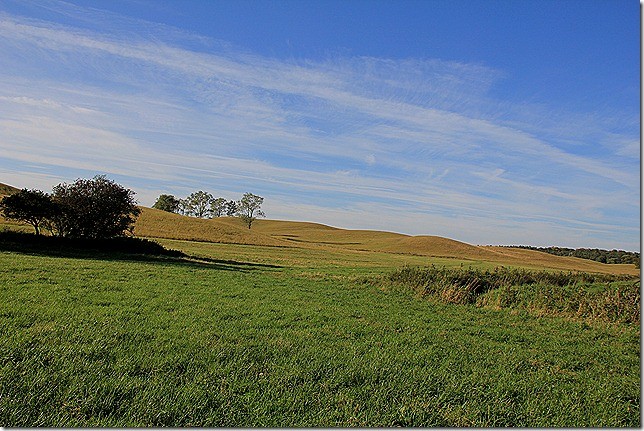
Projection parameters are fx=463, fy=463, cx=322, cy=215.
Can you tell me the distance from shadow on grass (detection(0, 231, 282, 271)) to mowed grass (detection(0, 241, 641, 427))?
1312cm

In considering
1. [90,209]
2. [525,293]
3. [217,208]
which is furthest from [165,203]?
[525,293]

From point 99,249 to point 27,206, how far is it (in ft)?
17.0

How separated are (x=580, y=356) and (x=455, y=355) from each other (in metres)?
3.30

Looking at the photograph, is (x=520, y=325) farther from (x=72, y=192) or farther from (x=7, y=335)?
(x=72, y=192)

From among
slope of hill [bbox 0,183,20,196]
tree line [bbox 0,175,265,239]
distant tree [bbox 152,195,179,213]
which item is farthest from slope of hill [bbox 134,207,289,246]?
distant tree [bbox 152,195,179,213]

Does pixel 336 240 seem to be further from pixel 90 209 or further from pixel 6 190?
pixel 90 209

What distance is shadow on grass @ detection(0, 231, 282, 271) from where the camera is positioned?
2597cm

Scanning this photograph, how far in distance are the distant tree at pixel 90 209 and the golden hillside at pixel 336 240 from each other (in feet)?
97.5

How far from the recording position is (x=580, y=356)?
10.1m

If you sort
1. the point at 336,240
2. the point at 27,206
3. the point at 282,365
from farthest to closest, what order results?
the point at 336,240 → the point at 27,206 → the point at 282,365

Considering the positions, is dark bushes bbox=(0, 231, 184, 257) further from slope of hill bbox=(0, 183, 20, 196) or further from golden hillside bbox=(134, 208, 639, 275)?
slope of hill bbox=(0, 183, 20, 196)

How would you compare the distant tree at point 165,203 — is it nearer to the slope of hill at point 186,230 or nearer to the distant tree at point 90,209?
the slope of hill at point 186,230

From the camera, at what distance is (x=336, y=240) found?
383 ft

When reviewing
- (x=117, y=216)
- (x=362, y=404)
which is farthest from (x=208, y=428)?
(x=117, y=216)
